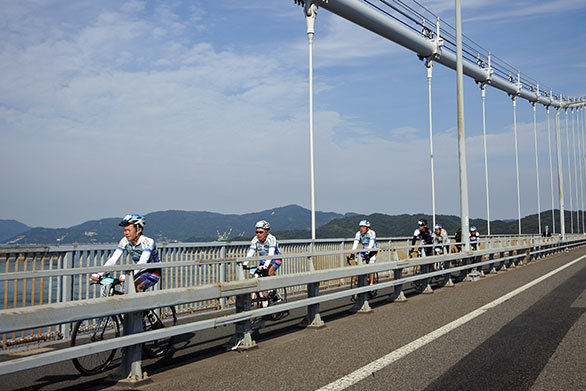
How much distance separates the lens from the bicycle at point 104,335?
618 cm

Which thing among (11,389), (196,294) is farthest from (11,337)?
(196,294)

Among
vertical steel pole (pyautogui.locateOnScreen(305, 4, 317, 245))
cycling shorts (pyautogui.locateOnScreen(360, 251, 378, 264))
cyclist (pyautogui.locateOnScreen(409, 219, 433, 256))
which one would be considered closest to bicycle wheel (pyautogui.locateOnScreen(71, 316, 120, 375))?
cycling shorts (pyautogui.locateOnScreen(360, 251, 378, 264))

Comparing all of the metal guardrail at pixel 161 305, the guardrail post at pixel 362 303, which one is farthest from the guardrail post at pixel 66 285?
the guardrail post at pixel 362 303

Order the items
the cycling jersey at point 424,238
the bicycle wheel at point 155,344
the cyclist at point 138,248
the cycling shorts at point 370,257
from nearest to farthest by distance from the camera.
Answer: the bicycle wheel at point 155,344, the cyclist at point 138,248, the cycling shorts at point 370,257, the cycling jersey at point 424,238

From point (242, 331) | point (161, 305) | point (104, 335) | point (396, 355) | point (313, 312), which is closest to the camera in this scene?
point (161, 305)

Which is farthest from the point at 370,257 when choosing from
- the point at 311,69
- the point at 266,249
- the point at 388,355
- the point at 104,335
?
the point at 311,69

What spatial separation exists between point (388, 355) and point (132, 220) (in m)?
3.60

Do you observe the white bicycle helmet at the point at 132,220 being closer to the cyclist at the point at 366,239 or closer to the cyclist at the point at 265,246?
the cyclist at the point at 265,246

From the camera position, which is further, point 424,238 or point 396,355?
point 424,238

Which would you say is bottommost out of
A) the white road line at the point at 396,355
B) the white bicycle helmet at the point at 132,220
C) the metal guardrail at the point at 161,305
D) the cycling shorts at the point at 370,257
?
the white road line at the point at 396,355

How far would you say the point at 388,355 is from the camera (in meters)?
6.77

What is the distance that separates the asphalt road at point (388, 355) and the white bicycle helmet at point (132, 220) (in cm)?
175

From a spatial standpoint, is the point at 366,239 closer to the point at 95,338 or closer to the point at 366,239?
the point at 366,239

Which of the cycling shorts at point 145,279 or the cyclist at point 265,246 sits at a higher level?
the cyclist at point 265,246
